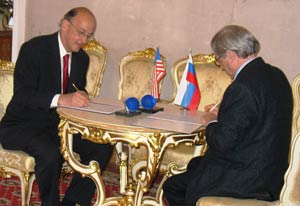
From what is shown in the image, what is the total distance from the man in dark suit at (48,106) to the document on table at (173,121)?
0.50 m

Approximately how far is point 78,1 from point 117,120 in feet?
8.62

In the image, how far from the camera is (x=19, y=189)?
4.44m

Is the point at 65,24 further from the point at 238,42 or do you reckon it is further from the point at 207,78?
the point at 238,42

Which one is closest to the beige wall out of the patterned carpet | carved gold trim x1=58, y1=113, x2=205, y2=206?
the patterned carpet

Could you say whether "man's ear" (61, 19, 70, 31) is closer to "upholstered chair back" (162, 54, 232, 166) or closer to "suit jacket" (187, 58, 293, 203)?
"upholstered chair back" (162, 54, 232, 166)

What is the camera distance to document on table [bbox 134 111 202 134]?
3.15m

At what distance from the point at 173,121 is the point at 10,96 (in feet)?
4.70

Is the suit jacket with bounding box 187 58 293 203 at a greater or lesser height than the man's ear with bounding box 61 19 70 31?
lesser

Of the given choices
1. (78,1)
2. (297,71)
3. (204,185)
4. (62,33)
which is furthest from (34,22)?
(204,185)

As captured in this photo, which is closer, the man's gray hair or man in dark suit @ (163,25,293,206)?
man in dark suit @ (163,25,293,206)

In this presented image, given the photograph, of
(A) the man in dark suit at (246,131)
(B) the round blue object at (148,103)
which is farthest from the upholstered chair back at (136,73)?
(A) the man in dark suit at (246,131)

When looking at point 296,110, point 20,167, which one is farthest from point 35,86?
point 296,110

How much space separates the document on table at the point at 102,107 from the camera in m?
3.46

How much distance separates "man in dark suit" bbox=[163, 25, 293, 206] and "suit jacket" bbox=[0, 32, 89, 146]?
1.34 m
